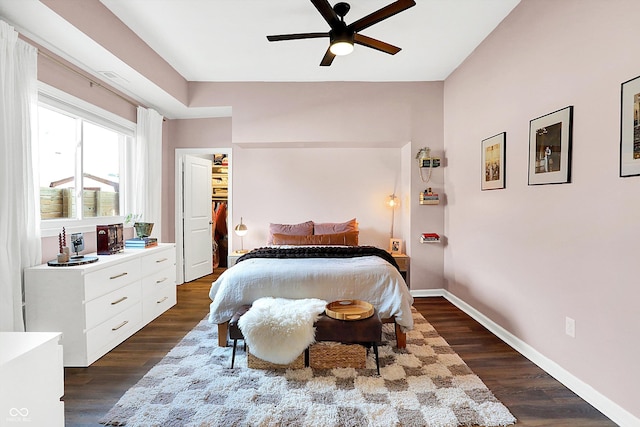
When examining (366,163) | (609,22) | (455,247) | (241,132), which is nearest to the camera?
(609,22)

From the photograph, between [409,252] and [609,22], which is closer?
[609,22]

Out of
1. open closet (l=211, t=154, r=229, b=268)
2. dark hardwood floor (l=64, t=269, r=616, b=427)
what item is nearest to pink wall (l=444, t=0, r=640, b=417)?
dark hardwood floor (l=64, t=269, r=616, b=427)

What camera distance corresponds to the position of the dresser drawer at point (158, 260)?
3.16m

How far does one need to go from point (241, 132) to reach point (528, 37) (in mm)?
3184

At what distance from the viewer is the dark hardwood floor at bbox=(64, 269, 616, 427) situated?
1822 millimetres

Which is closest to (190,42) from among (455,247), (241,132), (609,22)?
(241,132)

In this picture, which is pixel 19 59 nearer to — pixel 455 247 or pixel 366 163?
pixel 366 163

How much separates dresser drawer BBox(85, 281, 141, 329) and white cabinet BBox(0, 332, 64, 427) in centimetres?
133

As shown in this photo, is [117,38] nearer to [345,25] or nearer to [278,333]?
[345,25]

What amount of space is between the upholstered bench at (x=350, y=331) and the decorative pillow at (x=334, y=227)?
6.40 feet

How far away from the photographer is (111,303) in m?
2.62

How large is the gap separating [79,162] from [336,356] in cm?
301

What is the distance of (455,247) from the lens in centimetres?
383

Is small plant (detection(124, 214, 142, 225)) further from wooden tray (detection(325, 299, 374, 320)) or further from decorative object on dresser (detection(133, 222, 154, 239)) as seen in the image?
wooden tray (detection(325, 299, 374, 320))
